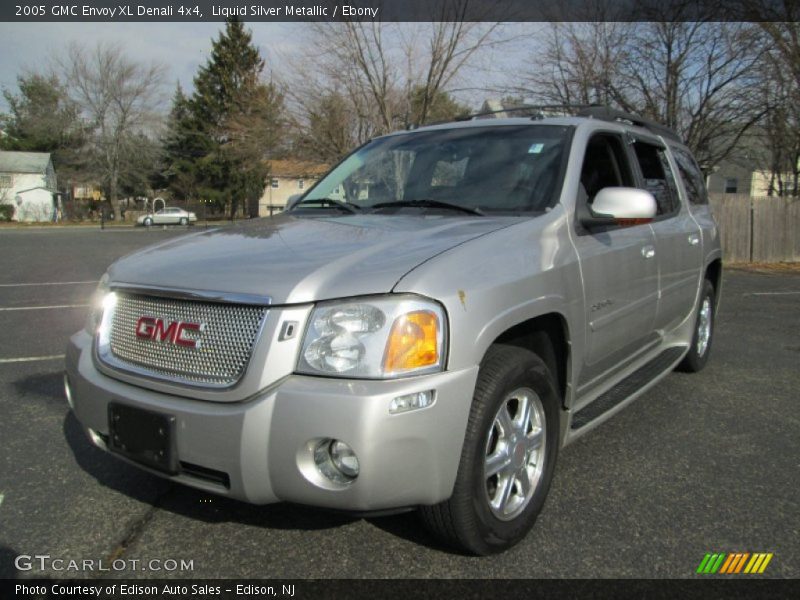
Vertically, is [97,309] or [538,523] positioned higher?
[97,309]

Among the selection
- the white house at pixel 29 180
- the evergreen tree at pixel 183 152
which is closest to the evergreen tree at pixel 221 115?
the evergreen tree at pixel 183 152

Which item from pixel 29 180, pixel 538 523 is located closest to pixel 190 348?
pixel 538 523

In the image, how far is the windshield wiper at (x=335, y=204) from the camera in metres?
3.50

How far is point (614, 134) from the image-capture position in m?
3.87

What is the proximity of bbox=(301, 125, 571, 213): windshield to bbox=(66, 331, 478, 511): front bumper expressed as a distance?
1.31m

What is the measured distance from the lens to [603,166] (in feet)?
12.5

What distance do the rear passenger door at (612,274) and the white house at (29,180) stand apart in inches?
2363

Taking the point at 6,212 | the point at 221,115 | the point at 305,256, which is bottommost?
the point at 305,256

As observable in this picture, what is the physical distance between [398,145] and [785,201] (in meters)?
16.2

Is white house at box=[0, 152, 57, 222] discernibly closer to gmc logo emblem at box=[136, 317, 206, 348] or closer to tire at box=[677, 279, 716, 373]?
tire at box=[677, 279, 716, 373]

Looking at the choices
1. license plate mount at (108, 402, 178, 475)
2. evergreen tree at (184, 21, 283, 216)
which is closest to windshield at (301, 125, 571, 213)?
license plate mount at (108, 402, 178, 475)

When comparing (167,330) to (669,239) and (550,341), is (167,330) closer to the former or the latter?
(550,341)

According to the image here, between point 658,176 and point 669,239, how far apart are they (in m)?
0.59

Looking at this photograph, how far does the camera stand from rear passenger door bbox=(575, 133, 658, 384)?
3.12 metres
